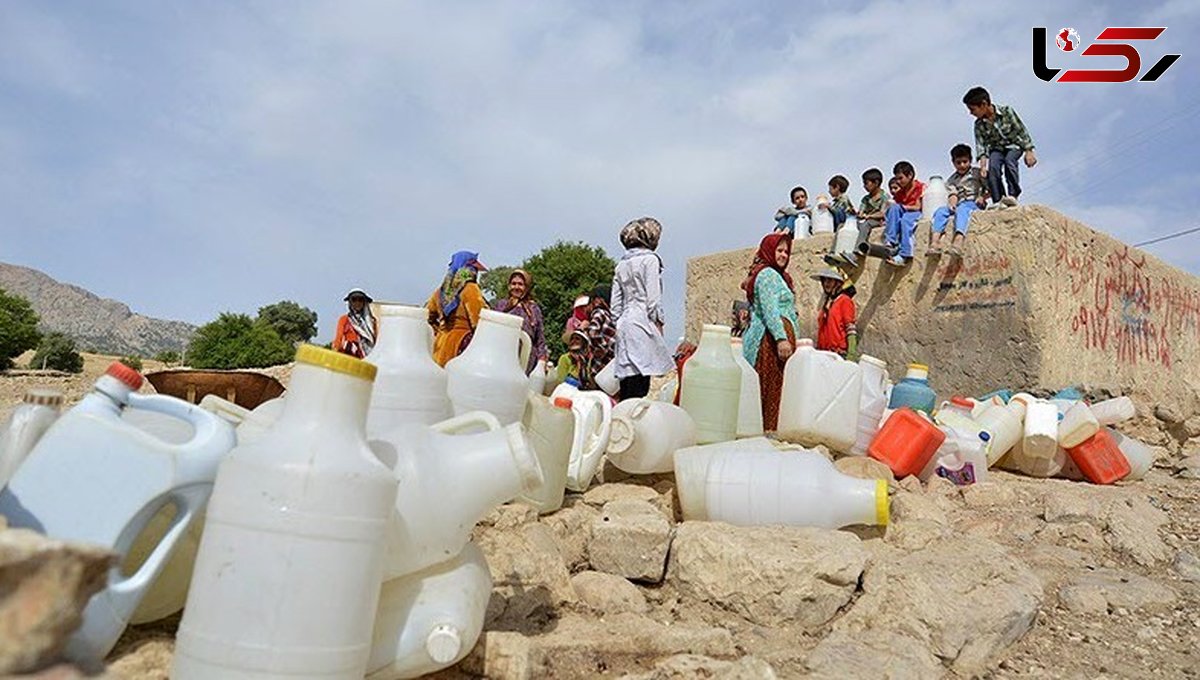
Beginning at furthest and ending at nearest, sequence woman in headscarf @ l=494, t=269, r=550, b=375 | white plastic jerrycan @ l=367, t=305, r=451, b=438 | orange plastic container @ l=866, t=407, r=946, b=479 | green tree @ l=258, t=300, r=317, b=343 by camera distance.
A: green tree @ l=258, t=300, r=317, b=343, woman in headscarf @ l=494, t=269, r=550, b=375, orange plastic container @ l=866, t=407, r=946, b=479, white plastic jerrycan @ l=367, t=305, r=451, b=438

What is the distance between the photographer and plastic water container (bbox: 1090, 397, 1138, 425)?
14.5ft

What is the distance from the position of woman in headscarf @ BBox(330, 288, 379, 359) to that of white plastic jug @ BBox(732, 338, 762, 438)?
2.87 meters

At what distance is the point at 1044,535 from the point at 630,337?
6.59 ft

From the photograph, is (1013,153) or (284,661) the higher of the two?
(1013,153)

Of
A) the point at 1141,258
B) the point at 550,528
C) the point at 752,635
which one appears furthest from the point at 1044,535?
the point at 1141,258

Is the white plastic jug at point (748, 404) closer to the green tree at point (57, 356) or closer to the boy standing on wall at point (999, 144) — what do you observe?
the boy standing on wall at point (999, 144)

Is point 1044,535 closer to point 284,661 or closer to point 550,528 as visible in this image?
point 550,528

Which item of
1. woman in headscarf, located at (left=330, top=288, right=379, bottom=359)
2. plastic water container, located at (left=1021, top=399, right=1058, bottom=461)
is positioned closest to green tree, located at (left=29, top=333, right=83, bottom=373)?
woman in headscarf, located at (left=330, top=288, right=379, bottom=359)

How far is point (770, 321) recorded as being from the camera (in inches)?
170

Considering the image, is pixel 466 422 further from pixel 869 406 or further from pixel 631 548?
pixel 869 406

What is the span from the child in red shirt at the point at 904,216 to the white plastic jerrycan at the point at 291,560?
6.00m

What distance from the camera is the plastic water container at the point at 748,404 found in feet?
12.6

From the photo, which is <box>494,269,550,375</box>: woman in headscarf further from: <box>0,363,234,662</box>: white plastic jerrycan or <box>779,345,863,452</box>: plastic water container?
<box>0,363,234,662</box>: white plastic jerrycan

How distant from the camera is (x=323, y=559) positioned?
127cm
